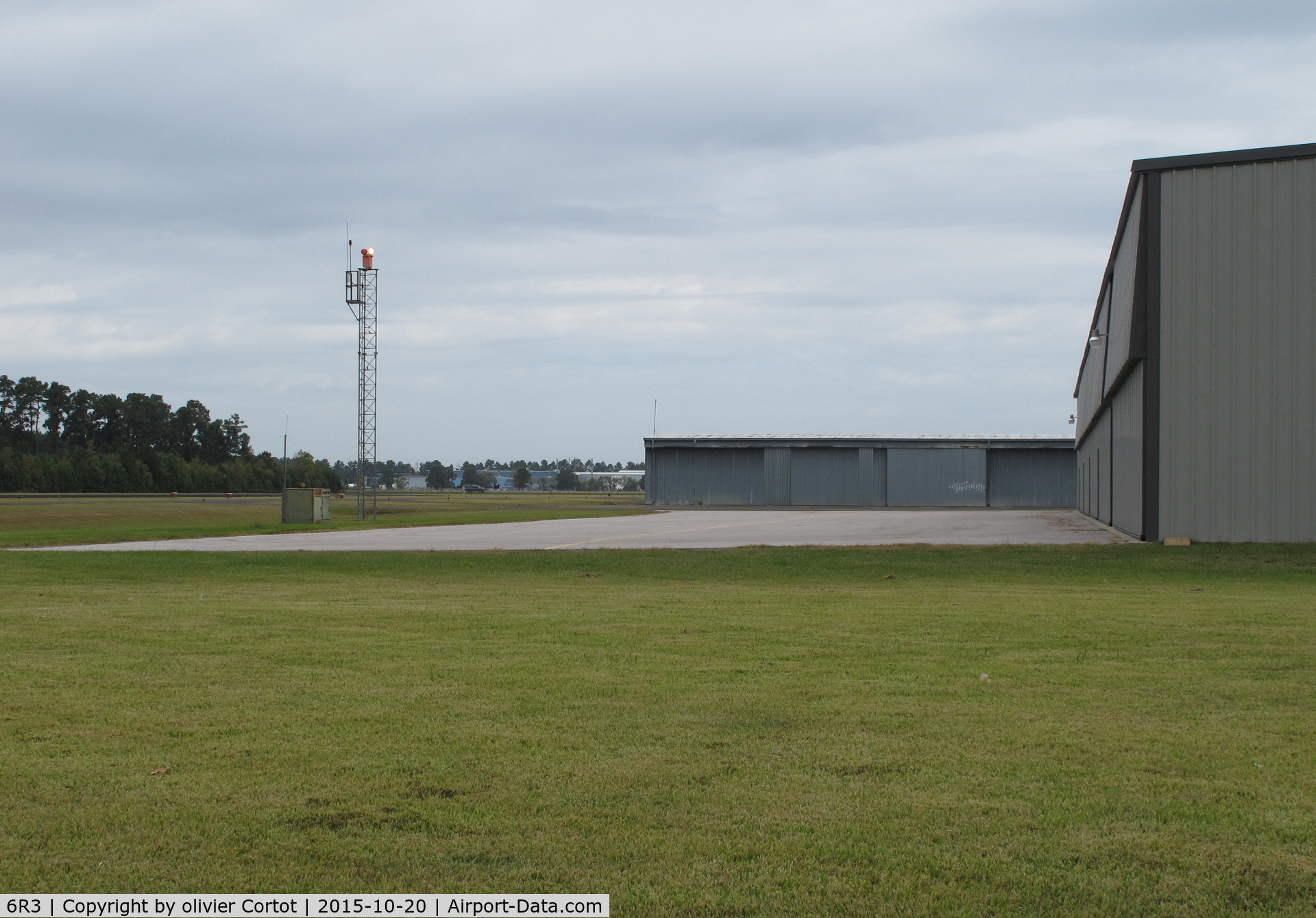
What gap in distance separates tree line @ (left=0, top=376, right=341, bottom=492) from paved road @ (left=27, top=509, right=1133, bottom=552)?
88.4 metres

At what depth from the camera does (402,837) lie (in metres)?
4.61

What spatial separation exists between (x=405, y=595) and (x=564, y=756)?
9.80m

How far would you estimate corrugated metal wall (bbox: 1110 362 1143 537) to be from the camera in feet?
83.5

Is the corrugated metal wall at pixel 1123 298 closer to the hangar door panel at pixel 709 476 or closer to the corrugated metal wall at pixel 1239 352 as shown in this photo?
the corrugated metal wall at pixel 1239 352

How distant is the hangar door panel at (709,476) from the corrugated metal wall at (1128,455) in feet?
121

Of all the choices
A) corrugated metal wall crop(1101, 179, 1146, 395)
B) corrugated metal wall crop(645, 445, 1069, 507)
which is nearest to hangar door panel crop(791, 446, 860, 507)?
corrugated metal wall crop(645, 445, 1069, 507)

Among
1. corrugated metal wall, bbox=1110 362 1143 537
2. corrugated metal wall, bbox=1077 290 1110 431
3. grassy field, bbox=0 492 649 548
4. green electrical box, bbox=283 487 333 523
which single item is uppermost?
corrugated metal wall, bbox=1077 290 1110 431

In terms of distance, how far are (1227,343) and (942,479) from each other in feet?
152

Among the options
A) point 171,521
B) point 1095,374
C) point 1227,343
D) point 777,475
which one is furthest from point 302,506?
point 777,475

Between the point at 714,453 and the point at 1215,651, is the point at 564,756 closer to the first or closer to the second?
the point at 1215,651

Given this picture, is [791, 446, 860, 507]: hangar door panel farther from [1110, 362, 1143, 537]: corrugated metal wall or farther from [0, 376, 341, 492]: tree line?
[0, 376, 341, 492]: tree line

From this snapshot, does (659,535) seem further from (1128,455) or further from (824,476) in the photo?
(824,476)

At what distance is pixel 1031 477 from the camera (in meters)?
70.2

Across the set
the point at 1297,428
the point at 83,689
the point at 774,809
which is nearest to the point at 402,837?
the point at 774,809
